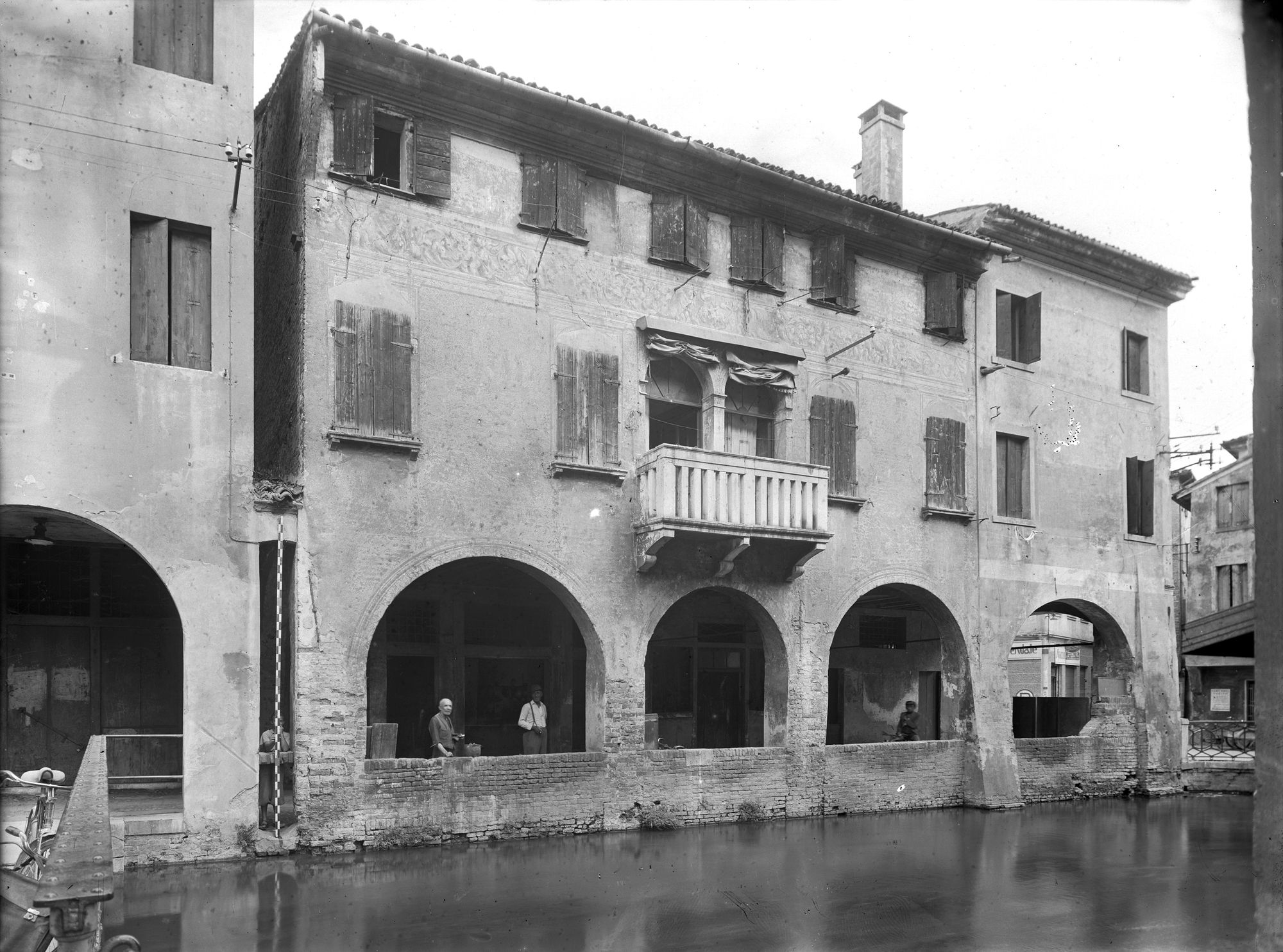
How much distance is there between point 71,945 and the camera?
13.0 feet

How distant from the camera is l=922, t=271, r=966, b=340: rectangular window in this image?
20125 mm

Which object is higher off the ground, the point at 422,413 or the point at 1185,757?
the point at 422,413

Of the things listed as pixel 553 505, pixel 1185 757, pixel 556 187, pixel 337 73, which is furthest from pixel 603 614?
pixel 1185 757

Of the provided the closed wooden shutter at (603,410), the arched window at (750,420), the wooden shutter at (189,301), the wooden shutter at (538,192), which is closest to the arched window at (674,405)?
the arched window at (750,420)

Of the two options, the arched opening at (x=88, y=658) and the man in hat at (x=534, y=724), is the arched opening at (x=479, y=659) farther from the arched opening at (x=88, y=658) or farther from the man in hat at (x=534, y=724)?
the arched opening at (x=88, y=658)

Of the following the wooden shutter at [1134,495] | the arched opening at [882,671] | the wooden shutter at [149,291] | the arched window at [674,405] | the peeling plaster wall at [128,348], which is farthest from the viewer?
the arched opening at [882,671]

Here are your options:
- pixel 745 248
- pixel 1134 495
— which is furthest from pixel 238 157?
pixel 1134 495

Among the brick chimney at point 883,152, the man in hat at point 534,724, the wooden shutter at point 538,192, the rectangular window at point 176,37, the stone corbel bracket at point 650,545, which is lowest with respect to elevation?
the man in hat at point 534,724

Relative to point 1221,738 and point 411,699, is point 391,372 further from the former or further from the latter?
point 1221,738

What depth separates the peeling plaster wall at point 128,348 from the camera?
1204 cm

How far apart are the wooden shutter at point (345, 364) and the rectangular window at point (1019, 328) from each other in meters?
12.6

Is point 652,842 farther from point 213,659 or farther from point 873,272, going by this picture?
point 873,272

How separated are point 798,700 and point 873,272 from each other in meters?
7.62

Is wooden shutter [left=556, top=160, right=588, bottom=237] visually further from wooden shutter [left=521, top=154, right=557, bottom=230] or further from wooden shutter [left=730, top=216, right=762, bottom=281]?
wooden shutter [left=730, top=216, right=762, bottom=281]
